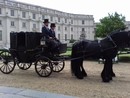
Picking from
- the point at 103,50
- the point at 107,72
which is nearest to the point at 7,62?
the point at 103,50

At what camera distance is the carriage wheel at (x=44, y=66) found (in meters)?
Answer: 9.73

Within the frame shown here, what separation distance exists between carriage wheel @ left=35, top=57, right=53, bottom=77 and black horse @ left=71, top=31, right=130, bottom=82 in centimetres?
93

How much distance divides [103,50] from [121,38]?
0.75 meters

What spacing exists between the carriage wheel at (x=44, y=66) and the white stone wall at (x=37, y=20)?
45.3 meters

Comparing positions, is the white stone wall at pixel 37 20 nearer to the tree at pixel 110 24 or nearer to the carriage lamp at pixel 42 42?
the tree at pixel 110 24

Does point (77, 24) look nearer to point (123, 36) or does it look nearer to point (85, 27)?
point (85, 27)

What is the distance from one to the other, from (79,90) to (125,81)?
2211 mm

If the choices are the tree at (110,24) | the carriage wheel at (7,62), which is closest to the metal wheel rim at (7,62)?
the carriage wheel at (7,62)

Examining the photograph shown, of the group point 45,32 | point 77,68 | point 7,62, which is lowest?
point 77,68

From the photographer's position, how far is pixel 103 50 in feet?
30.0

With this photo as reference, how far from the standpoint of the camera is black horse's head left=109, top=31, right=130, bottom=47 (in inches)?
354

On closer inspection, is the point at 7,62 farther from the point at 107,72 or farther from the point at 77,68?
the point at 107,72

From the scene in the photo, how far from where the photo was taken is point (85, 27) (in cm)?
10594

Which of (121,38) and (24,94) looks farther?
(121,38)
